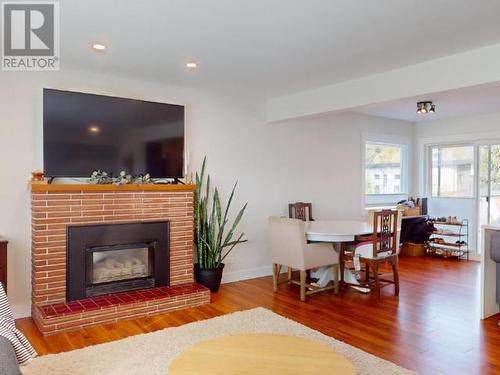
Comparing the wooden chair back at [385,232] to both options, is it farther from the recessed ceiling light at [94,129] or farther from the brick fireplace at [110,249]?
the recessed ceiling light at [94,129]

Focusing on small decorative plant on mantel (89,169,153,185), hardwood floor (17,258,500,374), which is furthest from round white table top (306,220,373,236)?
small decorative plant on mantel (89,169,153,185)

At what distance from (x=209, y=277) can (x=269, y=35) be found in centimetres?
267

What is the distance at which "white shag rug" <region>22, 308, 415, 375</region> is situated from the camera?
258 cm

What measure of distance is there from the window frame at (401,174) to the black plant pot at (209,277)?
321 cm

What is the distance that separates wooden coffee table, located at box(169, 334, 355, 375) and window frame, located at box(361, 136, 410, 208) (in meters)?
4.78

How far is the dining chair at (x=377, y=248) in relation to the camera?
13.6 feet

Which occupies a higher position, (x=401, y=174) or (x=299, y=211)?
(x=401, y=174)

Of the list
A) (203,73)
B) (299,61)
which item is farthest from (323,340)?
(203,73)

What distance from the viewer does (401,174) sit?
287 inches

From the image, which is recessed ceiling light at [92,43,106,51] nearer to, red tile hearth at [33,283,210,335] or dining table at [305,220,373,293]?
red tile hearth at [33,283,210,335]

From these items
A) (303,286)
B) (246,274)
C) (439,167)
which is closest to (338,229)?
(303,286)

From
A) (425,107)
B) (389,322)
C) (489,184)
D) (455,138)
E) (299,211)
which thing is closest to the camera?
(389,322)

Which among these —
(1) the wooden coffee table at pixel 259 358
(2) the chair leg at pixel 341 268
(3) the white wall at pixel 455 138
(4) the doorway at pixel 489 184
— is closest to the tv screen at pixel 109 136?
(2) the chair leg at pixel 341 268

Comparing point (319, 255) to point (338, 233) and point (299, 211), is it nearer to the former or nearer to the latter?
point (338, 233)
